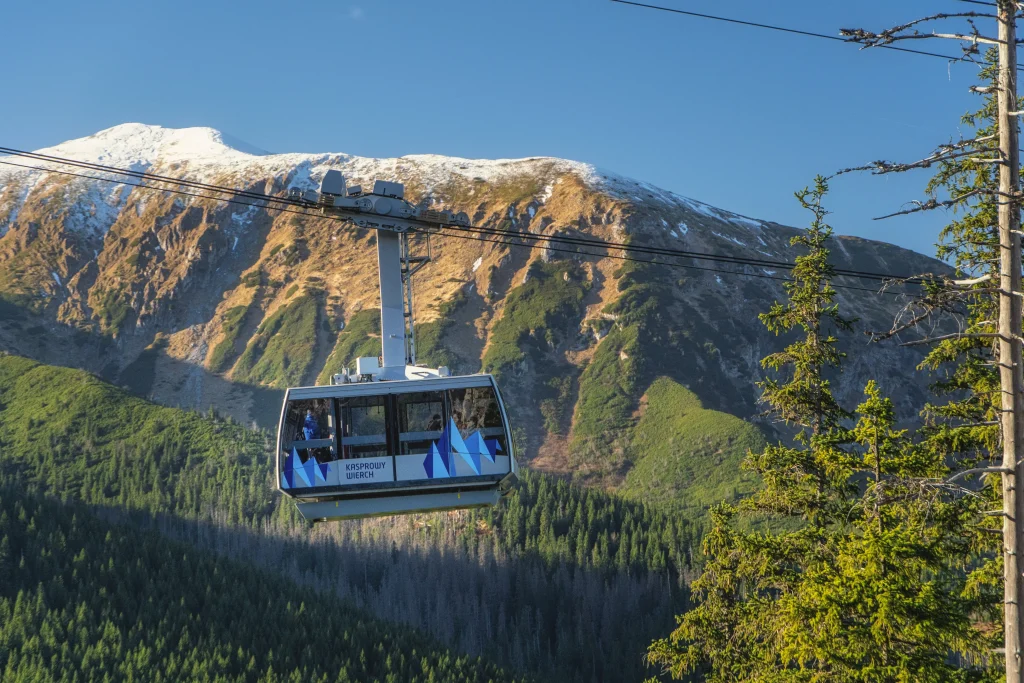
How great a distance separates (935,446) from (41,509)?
533ft

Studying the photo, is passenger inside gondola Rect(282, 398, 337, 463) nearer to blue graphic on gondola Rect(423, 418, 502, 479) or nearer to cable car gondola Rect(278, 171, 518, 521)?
cable car gondola Rect(278, 171, 518, 521)

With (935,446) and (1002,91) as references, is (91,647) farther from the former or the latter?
(1002,91)

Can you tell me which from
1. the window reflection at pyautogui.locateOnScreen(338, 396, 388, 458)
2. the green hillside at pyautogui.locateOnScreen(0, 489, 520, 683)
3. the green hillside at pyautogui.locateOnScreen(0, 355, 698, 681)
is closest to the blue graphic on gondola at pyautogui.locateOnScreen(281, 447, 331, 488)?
the window reflection at pyautogui.locateOnScreen(338, 396, 388, 458)

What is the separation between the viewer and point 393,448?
23.8m

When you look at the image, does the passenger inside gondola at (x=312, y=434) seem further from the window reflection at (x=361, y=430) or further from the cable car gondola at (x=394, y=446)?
the window reflection at (x=361, y=430)

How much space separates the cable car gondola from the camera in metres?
23.6

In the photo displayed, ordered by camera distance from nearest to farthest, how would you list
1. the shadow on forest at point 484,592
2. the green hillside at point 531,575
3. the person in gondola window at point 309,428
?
the person in gondola window at point 309,428 < the shadow on forest at point 484,592 < the green hillside at point 531,575

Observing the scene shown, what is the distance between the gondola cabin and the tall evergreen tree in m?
6.69

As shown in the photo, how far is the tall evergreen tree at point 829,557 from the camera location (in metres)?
20.7

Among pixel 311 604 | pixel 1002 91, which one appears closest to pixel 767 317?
pixel 1002 91

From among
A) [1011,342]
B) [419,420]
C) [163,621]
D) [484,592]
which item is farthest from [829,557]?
[484,592]

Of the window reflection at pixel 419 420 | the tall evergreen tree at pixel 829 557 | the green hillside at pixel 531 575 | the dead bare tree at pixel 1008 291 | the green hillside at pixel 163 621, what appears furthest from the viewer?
the green hillside at pixel 531 575

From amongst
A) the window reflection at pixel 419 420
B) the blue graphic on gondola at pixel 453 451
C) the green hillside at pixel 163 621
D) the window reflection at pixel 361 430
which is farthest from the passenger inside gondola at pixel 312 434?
the green hillside at pixel 163 621

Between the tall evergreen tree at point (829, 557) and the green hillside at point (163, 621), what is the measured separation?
108 metres
